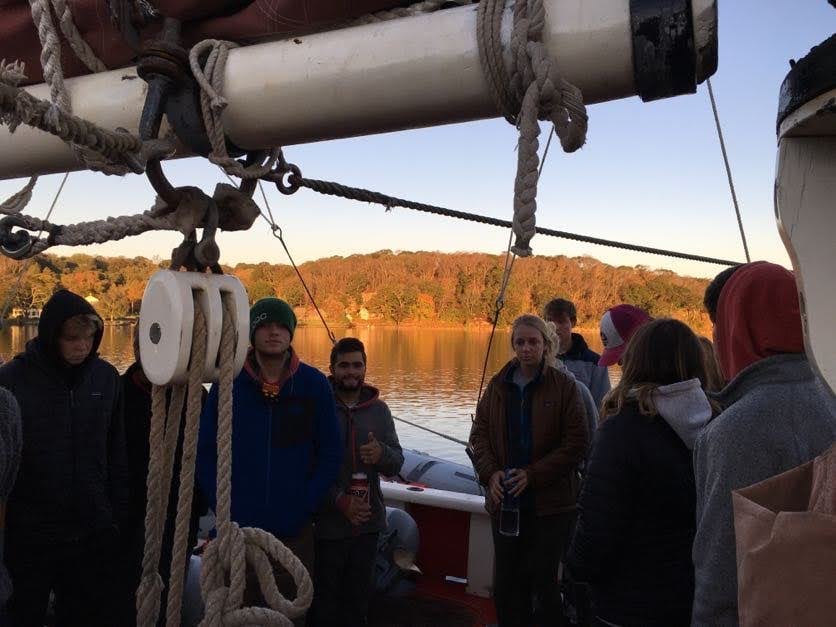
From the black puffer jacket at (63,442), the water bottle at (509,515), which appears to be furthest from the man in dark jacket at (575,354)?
the black puffer jacket at (63,442)

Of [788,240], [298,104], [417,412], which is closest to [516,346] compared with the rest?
[298,104]

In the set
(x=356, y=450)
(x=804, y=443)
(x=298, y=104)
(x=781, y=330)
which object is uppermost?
(x=298, y=104)

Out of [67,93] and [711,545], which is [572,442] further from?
[67,93]

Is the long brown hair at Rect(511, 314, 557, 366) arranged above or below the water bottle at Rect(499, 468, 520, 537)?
above

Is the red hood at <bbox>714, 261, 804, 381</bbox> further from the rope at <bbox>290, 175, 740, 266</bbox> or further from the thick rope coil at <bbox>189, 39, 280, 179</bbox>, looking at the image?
the thick rope coil at <bbox>189, 39, 280, 179</bbox>

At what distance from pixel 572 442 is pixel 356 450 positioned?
939 mm

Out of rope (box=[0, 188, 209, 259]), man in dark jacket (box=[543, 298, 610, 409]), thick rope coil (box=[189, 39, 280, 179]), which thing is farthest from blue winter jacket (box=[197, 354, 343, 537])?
man in dark jacket (box=[543, 298, 610, 409])

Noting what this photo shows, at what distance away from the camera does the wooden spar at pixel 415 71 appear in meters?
1.13

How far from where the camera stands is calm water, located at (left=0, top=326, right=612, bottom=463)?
17625 mm

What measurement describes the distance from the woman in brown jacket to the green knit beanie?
0.97 m

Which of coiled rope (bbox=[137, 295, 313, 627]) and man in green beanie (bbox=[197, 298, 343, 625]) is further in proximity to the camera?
man in green beanie (bbox=[197, 298, 343, 625])

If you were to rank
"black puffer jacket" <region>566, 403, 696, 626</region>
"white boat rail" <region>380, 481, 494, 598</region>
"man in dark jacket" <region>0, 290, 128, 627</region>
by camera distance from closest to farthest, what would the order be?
1. "black puffer jacket" <region>566, 403, 696, 626</region>
2. "man in dark jacket" <region>0, 290, 128, 627</region>
3. "white boat rail" <region>380, 481, 494, 598</region>

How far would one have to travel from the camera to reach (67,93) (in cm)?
154

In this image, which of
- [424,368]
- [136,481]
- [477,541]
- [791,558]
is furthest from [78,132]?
[424,368]
